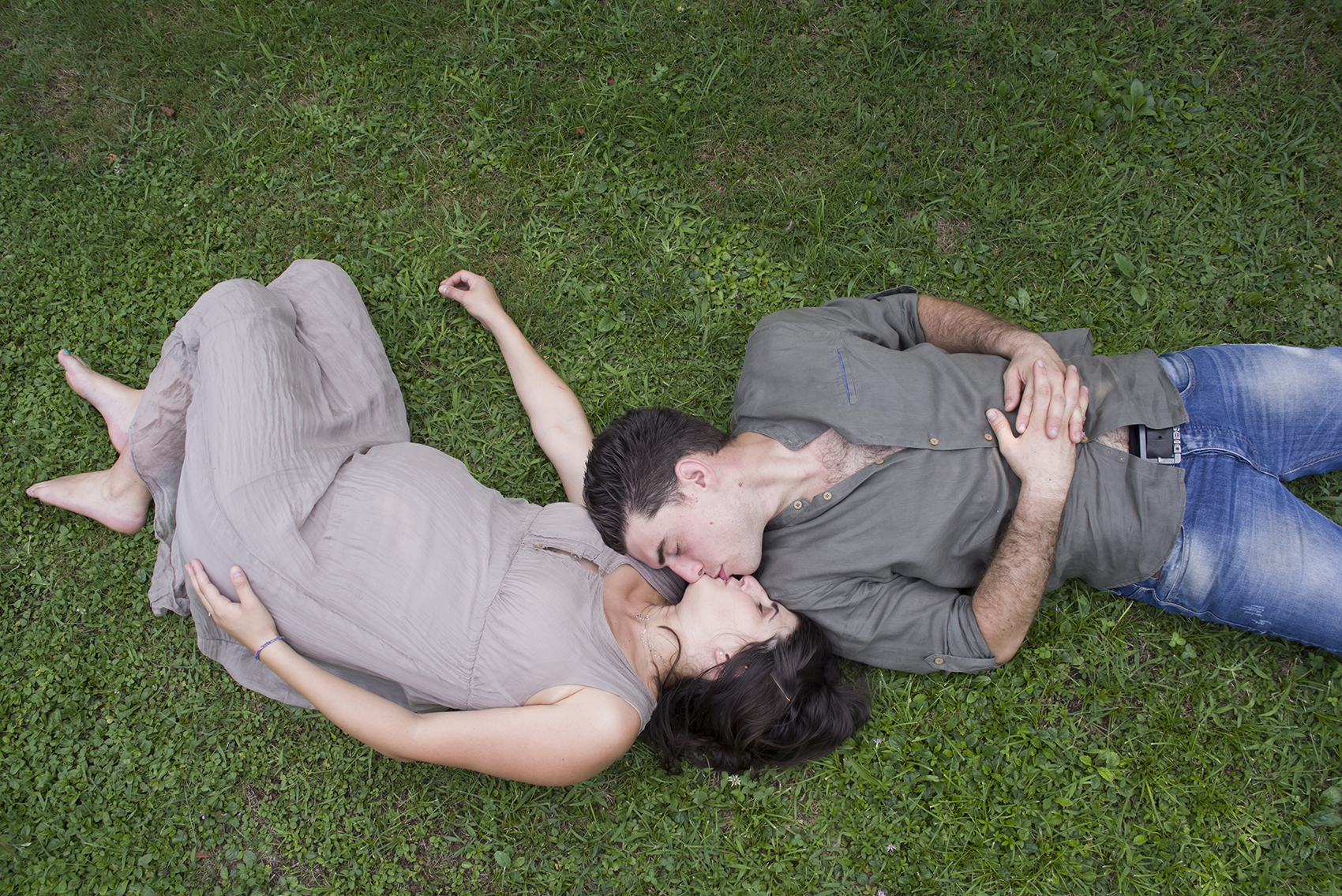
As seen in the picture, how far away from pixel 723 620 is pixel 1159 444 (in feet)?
7.07

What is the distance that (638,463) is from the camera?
11.6ft

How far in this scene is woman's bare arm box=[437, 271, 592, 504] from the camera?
165 inches

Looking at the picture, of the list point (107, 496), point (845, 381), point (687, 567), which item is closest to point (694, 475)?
point (687, 567)

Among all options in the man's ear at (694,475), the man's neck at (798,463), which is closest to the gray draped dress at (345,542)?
the man's ear at (694,475)

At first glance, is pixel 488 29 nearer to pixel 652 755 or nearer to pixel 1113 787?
pixel 652 755

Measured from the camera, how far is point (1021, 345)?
12.0ft

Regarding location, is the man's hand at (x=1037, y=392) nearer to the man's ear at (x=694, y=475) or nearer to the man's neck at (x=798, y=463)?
the man's neck at (x=798, y=463)

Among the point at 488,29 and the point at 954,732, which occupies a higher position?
the point at 488,29

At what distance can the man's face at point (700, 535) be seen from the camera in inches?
136

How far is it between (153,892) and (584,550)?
291 cm

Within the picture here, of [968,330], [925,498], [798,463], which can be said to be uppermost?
Answer: [968,330]

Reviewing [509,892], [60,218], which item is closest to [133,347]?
[60,218]

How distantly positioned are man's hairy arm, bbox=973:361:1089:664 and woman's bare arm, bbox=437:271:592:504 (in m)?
2.04

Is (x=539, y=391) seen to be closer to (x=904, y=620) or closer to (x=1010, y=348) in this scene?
(x=904, y=620)
